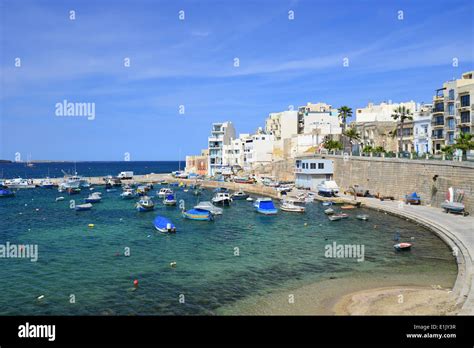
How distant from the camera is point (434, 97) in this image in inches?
2872

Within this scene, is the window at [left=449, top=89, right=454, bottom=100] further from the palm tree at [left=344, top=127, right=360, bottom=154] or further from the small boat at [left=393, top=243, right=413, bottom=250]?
the small boat at [left=393, top=243, right=413, bottom=250]

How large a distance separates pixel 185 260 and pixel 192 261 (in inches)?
27.4

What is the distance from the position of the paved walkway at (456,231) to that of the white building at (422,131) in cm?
2031

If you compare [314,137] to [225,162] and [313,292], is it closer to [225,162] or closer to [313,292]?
Result: [225,162]

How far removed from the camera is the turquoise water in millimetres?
25125

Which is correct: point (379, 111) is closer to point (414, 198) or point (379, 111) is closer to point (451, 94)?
point (451, 94)

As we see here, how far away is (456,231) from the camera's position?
37625mm

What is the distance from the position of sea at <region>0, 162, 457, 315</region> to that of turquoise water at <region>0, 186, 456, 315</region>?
0.08 meters

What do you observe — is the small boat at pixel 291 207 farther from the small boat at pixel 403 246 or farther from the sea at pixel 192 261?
the small boat at pixel 403 246

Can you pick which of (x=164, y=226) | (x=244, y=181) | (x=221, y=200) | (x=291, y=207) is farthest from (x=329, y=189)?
(x=164, y=226)

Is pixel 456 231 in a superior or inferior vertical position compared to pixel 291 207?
superior

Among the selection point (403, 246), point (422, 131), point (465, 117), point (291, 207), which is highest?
point (465, 117)

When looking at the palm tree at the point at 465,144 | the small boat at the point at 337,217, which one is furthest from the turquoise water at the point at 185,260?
the palm tree at the point at 465,144

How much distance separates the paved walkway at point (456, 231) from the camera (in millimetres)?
22438
